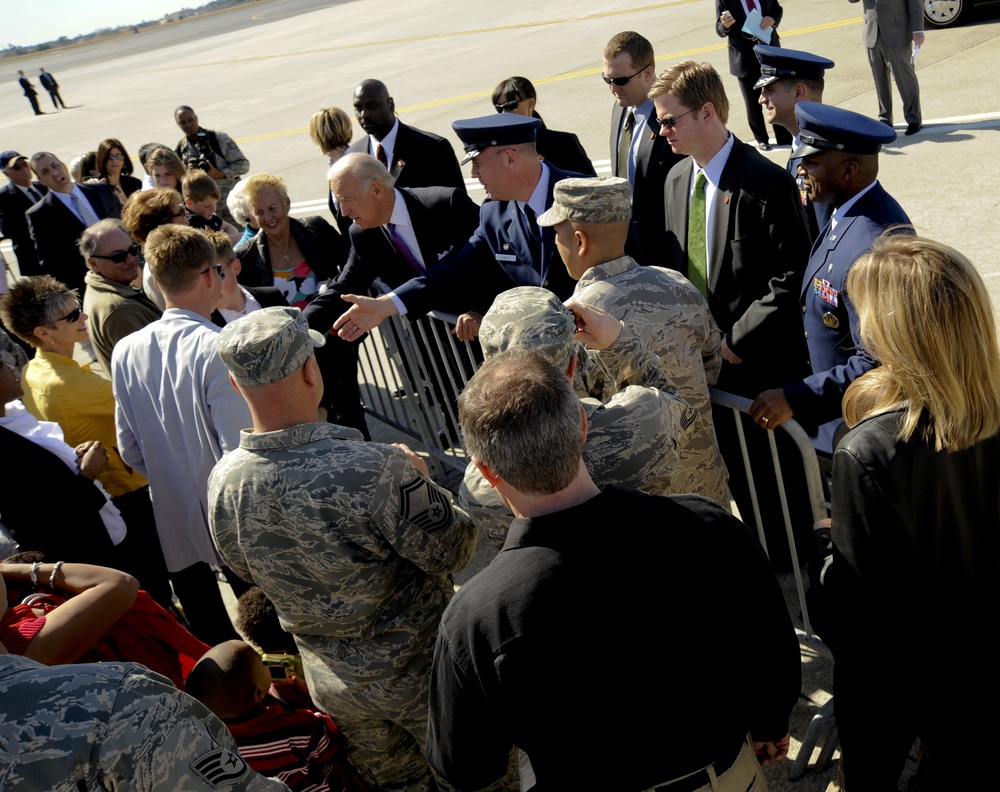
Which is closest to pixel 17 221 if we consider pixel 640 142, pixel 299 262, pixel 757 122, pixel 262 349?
pixel 299 262

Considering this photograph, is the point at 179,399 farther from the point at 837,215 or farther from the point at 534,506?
the point at 837,215

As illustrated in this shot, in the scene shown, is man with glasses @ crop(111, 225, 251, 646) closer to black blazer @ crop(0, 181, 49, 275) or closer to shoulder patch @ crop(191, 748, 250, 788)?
shoulder patch @ crop(191, 748, 250, 788)

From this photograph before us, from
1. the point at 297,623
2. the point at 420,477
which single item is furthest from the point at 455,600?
the point at 297,623

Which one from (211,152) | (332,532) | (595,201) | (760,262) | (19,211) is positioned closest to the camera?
(332,532)

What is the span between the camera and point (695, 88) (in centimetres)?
393

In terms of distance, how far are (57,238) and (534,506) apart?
7.62 metres

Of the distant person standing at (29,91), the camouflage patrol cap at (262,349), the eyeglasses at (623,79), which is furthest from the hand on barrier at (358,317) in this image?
the distant person standing at (29,91)

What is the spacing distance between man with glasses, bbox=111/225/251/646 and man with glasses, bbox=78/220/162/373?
86 cm

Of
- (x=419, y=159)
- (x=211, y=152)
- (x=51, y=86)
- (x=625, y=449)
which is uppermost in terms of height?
(x=51, y=86)

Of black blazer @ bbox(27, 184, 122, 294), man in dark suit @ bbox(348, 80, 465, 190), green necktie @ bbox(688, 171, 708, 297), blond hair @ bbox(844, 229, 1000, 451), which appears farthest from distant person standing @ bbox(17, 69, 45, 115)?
blond hair @ bbox(844, 229, 1000, 451)

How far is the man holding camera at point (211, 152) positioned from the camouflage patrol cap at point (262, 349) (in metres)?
7.19

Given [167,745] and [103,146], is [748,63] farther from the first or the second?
[167,745]

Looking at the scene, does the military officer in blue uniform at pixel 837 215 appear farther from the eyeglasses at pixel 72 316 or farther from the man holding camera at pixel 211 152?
the man holding camera at pixel 211 152

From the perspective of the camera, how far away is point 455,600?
190 cm
